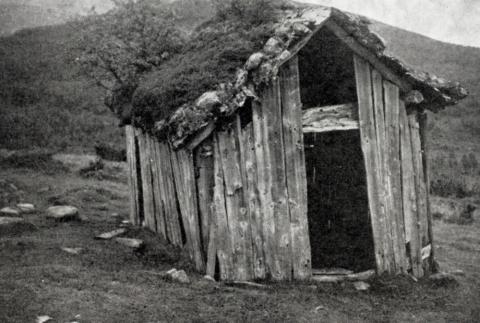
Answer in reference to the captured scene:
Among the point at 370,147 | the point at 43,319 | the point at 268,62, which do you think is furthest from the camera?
the point at 370,147

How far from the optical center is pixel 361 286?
22.2 ft

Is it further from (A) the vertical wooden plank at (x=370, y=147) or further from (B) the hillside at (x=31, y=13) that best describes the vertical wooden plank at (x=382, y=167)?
(B) the hillside at (x=31, y=13)

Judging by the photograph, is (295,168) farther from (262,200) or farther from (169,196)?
(169,196)

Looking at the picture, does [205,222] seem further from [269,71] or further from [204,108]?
[269,71]

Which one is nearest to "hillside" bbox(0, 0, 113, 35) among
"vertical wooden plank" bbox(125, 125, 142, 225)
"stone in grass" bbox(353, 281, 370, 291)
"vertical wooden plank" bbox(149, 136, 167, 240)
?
"vertical wooden plank" bbox(125, 125, 142, 225)

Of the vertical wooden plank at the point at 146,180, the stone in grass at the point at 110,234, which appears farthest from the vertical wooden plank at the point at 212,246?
the stone in grass at the point at 110,234

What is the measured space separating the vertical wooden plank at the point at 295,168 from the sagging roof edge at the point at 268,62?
1.46 ft

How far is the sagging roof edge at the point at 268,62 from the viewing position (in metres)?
6.04

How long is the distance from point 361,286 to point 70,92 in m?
29.0

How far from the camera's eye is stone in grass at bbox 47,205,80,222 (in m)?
10.0

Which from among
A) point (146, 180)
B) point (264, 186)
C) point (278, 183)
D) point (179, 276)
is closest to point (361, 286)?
point (278, 183)

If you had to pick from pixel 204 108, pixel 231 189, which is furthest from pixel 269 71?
pixel 231 189

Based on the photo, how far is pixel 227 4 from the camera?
343 inches

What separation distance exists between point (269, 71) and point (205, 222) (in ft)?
7.66
